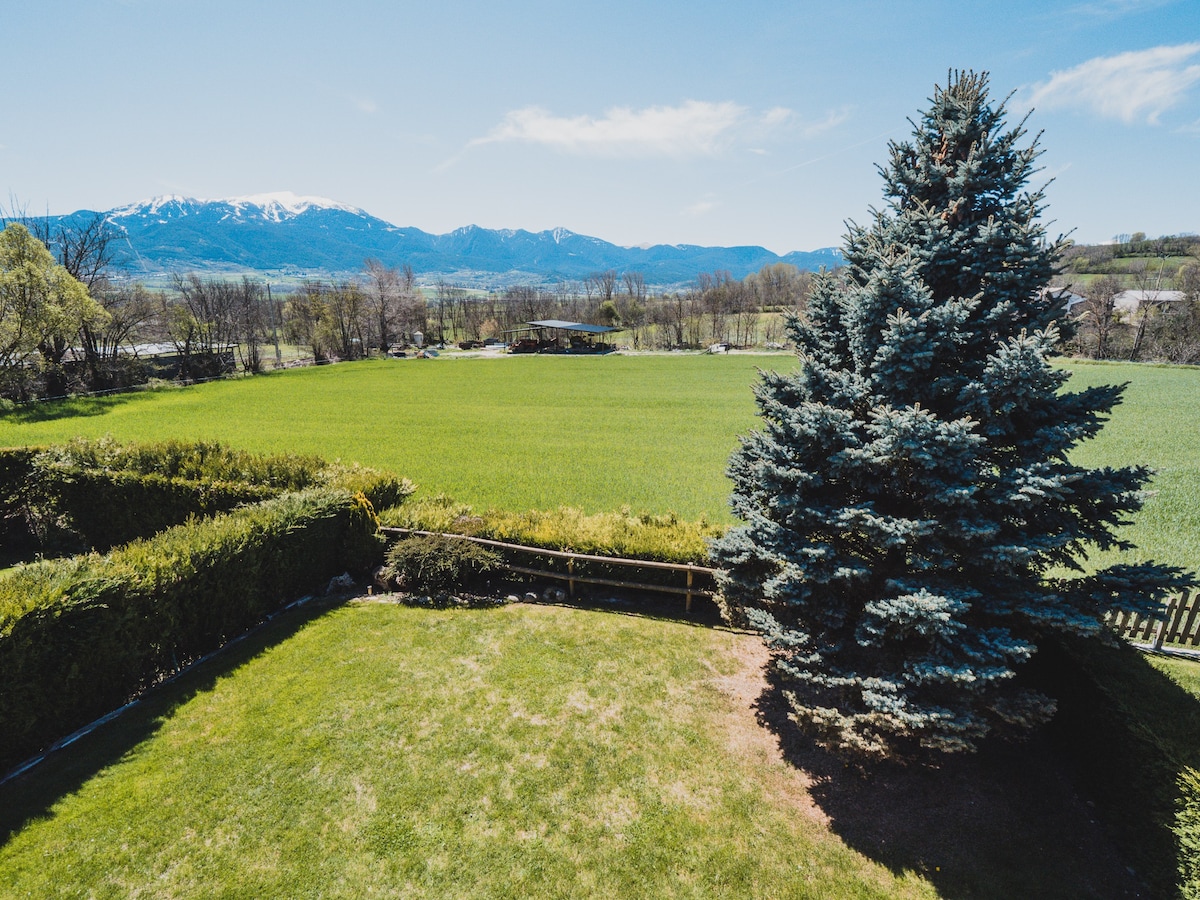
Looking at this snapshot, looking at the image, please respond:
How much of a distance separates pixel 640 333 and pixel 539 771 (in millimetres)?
89902

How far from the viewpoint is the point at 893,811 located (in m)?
6.54

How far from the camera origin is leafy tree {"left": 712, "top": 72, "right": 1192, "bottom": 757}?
5750 millimetres

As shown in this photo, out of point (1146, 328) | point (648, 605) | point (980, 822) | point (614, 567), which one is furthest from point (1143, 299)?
point (980, 822)

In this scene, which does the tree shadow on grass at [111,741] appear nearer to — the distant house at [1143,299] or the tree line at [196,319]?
the tree line at [196,319]

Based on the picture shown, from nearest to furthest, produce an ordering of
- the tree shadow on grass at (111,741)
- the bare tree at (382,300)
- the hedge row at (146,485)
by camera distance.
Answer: the tree shadow on grass at (111,741) < the hedge row at (146,485) < the bare tree at (382,300)

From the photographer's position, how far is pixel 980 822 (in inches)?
249

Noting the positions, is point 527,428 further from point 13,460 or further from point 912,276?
point 912,276

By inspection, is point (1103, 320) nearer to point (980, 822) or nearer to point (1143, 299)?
point (1143, 299)

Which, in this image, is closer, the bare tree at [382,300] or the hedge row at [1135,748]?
the hedge row at [1135,748]

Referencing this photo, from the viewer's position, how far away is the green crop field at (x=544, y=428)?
18469 mm

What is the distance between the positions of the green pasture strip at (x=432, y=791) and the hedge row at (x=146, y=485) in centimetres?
624

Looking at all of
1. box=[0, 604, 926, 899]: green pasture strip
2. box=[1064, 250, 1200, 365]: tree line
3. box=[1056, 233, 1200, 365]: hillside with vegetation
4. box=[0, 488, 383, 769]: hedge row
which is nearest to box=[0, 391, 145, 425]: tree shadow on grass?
box=[0, 488, 383, 769]: hedge row

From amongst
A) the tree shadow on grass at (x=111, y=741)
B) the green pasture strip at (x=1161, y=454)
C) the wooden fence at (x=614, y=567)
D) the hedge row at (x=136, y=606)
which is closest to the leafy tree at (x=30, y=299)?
the hedge row at (x=136, y=606)

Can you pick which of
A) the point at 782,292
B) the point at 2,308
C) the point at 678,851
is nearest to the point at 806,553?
the point at 678,851
